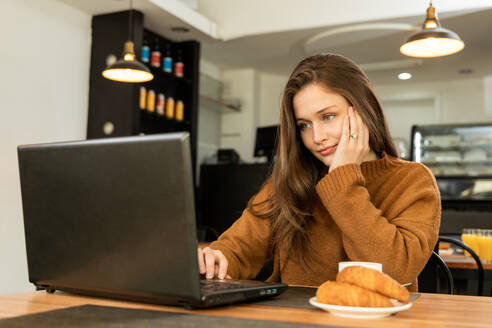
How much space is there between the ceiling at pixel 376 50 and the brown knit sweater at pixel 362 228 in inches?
130

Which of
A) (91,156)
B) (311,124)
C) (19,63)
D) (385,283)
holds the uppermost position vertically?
(19,63)

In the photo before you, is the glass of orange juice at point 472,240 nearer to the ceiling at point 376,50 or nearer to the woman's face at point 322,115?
the woman's face at point 322,115

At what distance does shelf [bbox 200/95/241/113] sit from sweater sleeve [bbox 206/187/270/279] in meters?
4.25

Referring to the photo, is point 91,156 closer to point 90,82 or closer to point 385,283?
point 385,283

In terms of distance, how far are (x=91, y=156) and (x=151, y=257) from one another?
18 cm

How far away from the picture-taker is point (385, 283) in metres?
0.73

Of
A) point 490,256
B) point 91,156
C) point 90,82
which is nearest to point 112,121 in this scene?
point 90,82

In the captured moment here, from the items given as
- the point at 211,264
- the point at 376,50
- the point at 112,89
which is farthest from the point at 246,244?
the point at 376,50

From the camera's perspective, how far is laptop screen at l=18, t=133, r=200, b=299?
695 millimetres

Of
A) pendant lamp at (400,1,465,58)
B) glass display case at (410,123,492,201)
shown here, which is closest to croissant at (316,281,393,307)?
pendant lamp at (400,1,465,58)

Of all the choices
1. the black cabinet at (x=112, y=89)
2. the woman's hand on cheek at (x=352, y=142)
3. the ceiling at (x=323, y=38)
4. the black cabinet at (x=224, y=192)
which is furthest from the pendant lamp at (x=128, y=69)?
the woman's hand on cheek at (x=352, y=142)

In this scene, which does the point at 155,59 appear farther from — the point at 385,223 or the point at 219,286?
the point at 219,286

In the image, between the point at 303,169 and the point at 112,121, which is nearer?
the point at 303,169

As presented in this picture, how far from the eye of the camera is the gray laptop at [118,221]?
2.28ft
